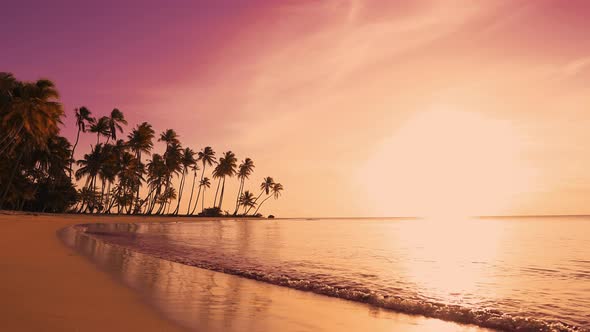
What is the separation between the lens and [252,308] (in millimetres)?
6762

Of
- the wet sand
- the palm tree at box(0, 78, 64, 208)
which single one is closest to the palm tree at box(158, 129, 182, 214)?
the palm tree at box(0, 78, 64, 208)

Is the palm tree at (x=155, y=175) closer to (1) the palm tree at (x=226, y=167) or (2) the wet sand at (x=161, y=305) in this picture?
(1) the palm tree at (x=226, y=167)

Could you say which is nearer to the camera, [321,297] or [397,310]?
[397,310]

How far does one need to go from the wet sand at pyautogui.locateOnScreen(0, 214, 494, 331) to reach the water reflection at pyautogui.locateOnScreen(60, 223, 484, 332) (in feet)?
0.05

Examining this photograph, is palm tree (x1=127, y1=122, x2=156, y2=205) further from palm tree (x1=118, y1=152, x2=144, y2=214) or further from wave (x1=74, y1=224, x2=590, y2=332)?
wave (x1=74, y1=224, x2=590, y2=332)

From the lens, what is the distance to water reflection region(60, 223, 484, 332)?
5.73 m

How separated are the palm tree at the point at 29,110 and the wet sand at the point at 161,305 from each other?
38.0m

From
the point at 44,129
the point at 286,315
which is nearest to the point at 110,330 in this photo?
the point at 286,315

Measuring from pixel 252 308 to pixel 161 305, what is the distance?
59.5 inches

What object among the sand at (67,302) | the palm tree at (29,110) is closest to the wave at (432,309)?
the sand at (67,302)

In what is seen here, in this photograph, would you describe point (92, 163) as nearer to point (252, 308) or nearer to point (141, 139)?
point (141, 139)

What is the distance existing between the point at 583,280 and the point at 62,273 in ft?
51.7

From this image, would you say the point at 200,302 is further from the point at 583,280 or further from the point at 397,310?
the point at 583,280

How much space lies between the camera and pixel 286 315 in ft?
21.1
